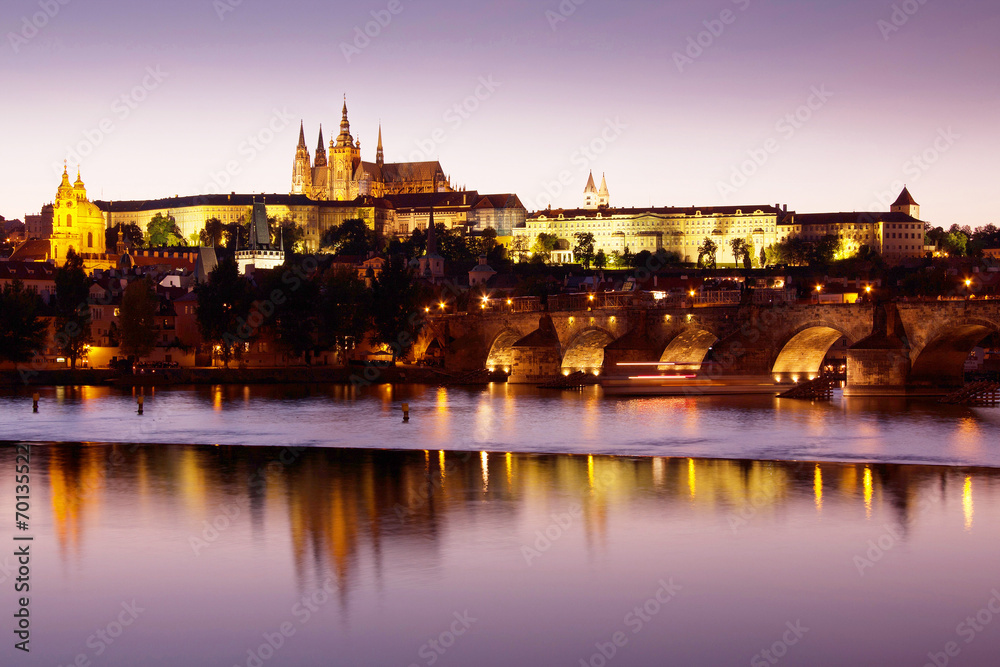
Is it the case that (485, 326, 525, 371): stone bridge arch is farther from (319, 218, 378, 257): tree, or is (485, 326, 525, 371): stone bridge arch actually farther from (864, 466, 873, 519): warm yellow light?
(319, 218, 378, 257): tree

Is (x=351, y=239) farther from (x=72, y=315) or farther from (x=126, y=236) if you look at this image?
(x=72, y=315)

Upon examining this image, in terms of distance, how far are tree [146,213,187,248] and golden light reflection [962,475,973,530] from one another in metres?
164

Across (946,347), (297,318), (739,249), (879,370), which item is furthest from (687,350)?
(739,249)

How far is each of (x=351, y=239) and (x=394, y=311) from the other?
10865 centimetres

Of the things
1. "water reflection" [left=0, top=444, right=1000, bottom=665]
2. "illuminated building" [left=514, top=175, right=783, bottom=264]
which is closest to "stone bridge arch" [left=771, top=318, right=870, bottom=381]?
"water reflection" [left=0, top=444, right=1000, bottom=665]

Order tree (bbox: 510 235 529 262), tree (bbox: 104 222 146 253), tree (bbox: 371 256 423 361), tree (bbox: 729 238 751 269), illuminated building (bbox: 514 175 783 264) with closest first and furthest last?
tree (bbox: 371 256 423 361)
tree (bbox: 104 222 146 253)
tree (bbox: 729 238 751 269)
tree (bbox: 510 235 529 262)
illuminated building (bbox: 514 175 783 264)

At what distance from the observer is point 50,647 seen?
50.6 ft

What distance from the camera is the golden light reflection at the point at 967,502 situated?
22266mm

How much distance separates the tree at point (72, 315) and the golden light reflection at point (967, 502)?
56.3m

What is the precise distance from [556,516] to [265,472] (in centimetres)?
953

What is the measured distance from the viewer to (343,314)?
7294 cm

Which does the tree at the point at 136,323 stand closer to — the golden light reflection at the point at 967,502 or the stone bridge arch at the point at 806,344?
the stone bridge arch at the point at 806,344

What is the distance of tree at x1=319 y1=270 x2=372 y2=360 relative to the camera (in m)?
72.2

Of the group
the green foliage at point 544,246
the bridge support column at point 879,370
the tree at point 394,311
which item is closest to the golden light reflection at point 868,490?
the bridge support column at point 879,370
